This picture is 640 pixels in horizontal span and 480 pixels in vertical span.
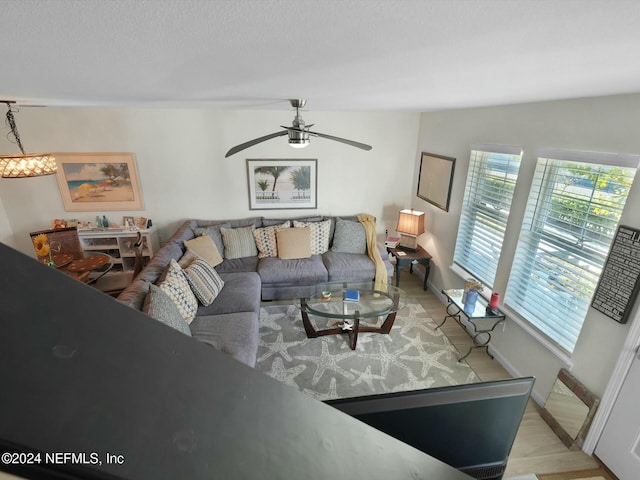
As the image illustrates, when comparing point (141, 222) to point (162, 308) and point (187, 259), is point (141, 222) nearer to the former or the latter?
point (187, 259)

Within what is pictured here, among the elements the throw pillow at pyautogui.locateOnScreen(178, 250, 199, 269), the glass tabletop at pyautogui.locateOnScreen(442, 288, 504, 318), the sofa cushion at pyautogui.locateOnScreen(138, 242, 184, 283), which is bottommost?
the glass tabletop at pyautogui.locateOnScreen(442, 288, 504, 318)

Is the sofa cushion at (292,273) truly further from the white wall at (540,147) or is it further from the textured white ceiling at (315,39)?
the textured white ceiling at (315,39)

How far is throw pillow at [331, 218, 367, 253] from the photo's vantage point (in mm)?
4293

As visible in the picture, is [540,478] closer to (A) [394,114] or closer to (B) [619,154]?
(B) [619,154]

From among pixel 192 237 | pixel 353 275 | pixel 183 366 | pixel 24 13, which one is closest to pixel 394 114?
pixel 353 275

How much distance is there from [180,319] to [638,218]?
3.03m

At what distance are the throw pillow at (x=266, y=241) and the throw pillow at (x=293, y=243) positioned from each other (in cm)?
10

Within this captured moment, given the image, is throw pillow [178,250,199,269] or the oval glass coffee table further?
throw pillow [178,250,199,269]

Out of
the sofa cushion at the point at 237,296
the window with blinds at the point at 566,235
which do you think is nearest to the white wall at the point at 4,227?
the sofa cushion at the point at 237,296

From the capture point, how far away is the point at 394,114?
435 cm

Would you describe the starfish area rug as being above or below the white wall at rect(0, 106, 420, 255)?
below

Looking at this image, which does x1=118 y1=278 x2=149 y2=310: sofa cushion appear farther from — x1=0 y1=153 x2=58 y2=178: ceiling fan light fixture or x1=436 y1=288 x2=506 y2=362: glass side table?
x1=436 y1=288 x2=506 y2=362: glass side table

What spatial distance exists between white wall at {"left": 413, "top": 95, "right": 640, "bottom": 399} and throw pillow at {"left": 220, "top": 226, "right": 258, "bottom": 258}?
2445 millimetres

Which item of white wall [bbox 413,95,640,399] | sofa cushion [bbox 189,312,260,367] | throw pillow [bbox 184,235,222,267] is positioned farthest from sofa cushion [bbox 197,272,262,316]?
white wall [bbox 413,95,640,399]
